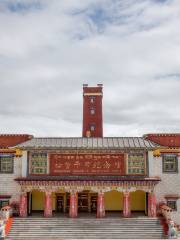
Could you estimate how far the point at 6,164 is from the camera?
3597cm

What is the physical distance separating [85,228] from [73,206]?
109 inches

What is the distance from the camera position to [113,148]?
113ft

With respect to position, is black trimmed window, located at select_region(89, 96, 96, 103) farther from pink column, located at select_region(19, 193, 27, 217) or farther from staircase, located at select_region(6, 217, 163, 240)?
staircase, located at select_region(6, 217, 163, 240)

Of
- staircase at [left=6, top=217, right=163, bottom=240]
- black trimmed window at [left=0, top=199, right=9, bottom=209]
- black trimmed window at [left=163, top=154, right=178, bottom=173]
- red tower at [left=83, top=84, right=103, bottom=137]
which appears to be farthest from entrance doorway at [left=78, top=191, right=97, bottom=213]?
red tower at [left=83, top=84, right=103, bottom=137]

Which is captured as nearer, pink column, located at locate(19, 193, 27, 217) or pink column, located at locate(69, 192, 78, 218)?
pink column, located at locate(69, 192, 78, 218)

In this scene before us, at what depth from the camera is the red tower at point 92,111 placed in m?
57.1

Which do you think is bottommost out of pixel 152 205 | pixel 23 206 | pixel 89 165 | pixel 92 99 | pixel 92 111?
pixel 23 206

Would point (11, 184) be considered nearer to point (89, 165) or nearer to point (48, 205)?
point (48, 205)

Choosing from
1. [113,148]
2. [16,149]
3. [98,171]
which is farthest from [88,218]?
[16,149]

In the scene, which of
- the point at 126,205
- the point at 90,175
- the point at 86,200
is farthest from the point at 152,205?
the point at 86,200

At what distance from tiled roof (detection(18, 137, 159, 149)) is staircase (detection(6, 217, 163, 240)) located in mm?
6484

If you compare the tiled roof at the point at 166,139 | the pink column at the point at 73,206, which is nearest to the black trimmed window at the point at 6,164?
the pink column at the point at 73,206

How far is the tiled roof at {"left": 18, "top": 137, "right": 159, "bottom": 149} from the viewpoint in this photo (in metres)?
34.8

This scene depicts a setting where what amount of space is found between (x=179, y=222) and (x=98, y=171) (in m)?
8.76
